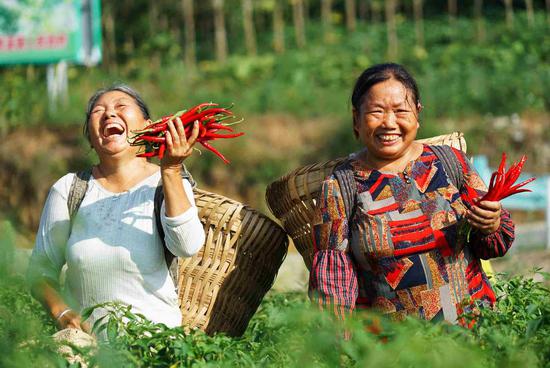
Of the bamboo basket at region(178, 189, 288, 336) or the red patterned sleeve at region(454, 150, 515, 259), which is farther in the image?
the bamboo basket at region(178, 189, 288, 336)

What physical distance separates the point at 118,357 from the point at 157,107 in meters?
12.8

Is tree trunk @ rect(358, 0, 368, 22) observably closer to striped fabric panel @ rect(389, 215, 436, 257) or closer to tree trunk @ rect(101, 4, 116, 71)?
tree trunk @ rect(101, 4, 116, 71)

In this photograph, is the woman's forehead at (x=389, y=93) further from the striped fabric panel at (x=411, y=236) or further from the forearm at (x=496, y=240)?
the forearm at (x=496, y=240)

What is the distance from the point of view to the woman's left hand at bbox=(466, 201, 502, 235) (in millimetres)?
3201

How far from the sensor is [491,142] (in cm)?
1304

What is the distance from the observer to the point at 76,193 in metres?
3.75

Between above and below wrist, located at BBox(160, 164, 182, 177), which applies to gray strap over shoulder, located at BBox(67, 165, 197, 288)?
below

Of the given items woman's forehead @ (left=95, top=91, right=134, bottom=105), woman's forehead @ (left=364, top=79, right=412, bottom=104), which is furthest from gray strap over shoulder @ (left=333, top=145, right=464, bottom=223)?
woman's forehead @ (left=95, top=91, right=134, bottom=105)

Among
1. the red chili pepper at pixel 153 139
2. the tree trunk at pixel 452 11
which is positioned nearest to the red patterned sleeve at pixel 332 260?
the red chili pepper at pixel 153 139

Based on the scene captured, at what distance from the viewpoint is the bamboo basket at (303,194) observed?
3900mm

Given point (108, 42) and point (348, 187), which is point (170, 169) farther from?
point (108, 42)

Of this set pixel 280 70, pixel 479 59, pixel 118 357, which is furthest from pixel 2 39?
pixel 118 357

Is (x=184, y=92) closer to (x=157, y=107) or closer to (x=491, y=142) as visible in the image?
(x=157, y=107)

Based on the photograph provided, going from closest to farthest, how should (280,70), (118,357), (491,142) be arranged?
(118,357) → (491,142) → (280,70)
